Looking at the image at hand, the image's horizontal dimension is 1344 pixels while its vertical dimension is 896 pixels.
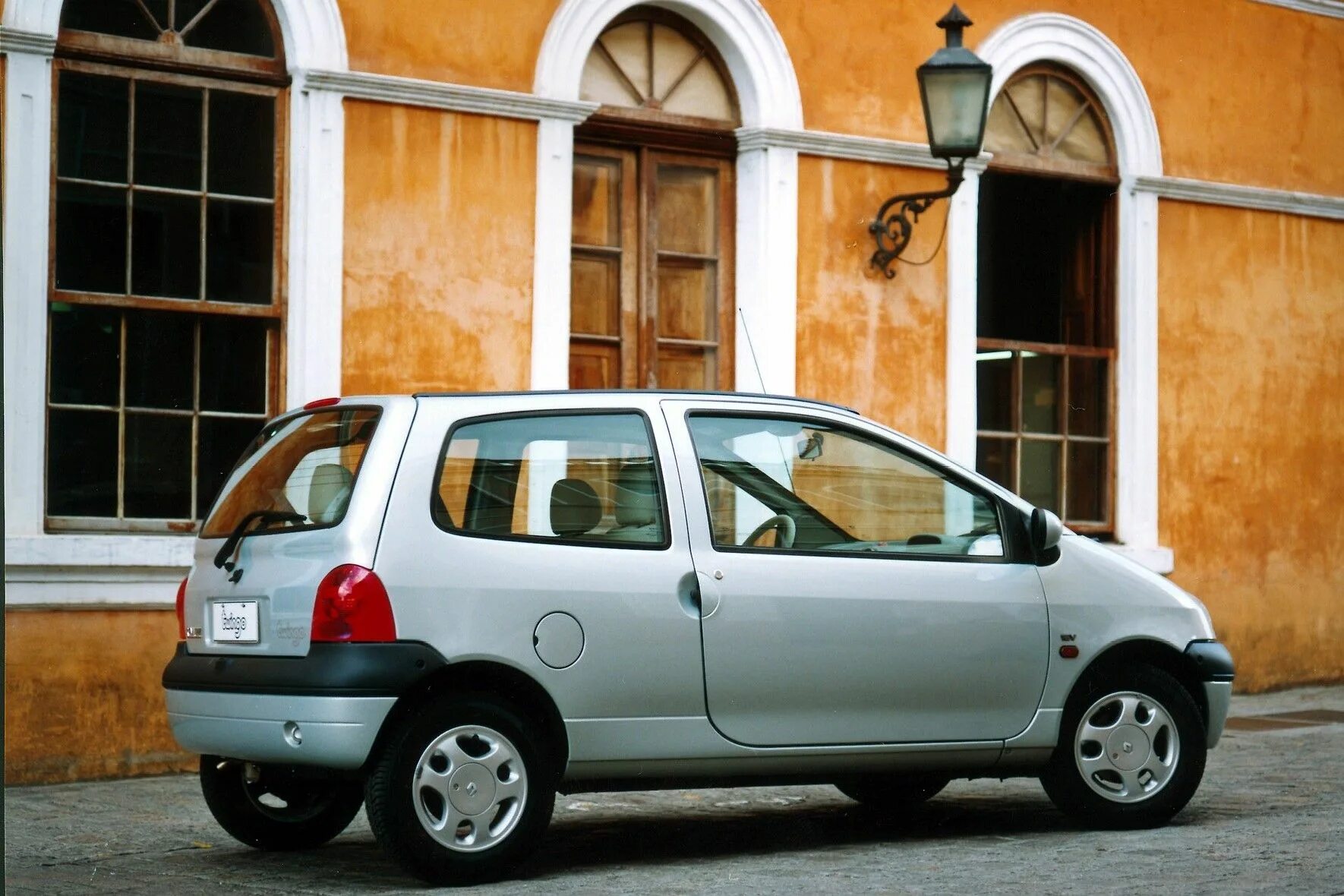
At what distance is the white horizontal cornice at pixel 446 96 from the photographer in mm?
9633

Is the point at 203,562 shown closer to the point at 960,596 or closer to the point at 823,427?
the point at 823,427

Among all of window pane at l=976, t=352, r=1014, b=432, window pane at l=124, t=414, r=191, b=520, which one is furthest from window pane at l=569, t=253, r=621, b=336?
window pane at l=976, t=352, r=1014, b=432

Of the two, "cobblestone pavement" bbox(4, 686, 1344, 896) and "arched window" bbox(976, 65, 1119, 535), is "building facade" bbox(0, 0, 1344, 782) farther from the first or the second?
"cobblestone pavement" bbox(4, 686, 1344, 896)

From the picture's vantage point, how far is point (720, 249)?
1123 cm

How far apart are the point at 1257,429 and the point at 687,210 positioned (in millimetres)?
4346

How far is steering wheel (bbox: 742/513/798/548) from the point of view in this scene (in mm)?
6672

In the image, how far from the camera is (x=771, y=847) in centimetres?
700

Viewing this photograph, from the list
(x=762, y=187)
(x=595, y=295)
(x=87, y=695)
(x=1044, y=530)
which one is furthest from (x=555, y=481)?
(x=762, y=187)

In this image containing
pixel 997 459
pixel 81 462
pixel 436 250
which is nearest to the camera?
pixel 81 462

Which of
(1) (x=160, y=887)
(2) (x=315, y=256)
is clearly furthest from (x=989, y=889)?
(2) (x=315, y=256)

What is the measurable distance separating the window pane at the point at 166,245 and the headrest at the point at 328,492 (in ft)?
11.1

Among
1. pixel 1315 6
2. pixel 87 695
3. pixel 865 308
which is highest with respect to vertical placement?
pixel 1315 6

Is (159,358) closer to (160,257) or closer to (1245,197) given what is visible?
(160,257)

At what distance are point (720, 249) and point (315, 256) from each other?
8.62 feet
